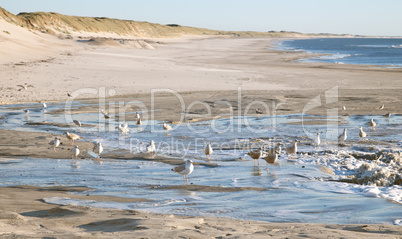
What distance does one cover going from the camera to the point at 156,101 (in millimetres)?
20766

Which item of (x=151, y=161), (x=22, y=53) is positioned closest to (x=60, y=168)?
(x=151, y=161)

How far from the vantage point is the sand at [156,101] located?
5473 millimetres

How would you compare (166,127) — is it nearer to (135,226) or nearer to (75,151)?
(75,151)

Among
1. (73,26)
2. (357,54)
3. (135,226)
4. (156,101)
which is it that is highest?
(73,26)

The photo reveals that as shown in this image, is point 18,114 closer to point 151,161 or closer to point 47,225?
point 151,161

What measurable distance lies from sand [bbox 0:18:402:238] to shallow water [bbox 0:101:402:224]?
0.61 meters

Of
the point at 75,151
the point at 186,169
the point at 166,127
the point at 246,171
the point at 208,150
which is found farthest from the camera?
the point at 166,127

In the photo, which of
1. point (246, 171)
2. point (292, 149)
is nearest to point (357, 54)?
point (292, 149)

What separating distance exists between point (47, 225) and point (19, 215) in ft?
1.93

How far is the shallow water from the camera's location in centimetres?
705

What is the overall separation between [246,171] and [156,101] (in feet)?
37.2

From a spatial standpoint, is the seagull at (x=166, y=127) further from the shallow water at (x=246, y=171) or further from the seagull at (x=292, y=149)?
the seagull at (x=292, y=149)

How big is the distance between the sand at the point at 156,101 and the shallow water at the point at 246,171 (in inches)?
24.1

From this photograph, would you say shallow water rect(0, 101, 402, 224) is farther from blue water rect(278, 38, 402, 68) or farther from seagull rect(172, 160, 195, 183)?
blue water rect(278, 38, 402, 68)
